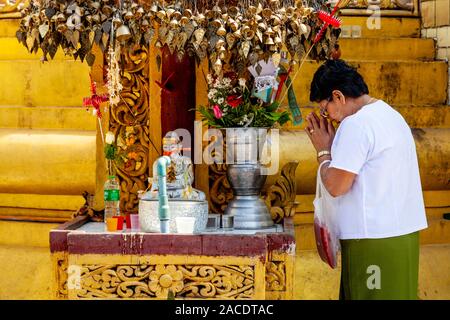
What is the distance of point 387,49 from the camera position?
246 inches

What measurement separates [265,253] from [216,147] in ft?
2.58

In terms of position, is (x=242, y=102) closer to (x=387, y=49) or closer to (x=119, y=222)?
(x=119, y=222)

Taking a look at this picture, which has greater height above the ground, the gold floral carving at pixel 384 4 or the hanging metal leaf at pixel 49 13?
the gold floral carving at pixel 384 4

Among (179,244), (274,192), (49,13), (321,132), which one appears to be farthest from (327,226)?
(49,13)

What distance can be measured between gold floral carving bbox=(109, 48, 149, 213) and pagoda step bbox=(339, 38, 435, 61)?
6.23 feet

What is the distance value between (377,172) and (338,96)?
38cm

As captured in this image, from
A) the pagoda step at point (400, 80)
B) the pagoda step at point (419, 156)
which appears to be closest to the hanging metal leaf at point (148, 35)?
the pagoda step at point (419, 156)

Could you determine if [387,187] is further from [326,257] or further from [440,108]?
[440,108]

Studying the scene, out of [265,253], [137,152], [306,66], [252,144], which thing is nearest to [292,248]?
[265,253]

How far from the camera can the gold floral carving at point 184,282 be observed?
4180 mm

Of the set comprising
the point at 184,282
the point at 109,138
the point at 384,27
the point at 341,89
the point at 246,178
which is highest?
the point at 384,27

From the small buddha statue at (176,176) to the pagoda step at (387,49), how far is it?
2113 mm

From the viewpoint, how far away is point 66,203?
6105 mm

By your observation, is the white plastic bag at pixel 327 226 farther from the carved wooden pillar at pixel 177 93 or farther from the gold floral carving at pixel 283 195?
the carved wooden pillar at pixel 177 93
